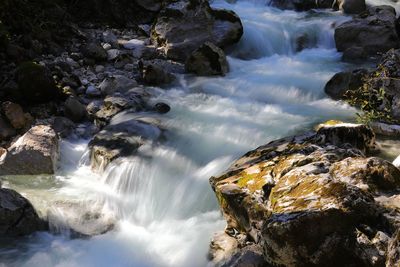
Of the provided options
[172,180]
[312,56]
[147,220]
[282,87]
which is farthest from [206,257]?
[312,56]

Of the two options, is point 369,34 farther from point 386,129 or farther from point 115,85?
point 115,85

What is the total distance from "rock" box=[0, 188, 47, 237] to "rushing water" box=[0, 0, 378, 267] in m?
0.13

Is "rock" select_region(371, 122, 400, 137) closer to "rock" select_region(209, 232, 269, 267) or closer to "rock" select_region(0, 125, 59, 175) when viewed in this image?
"rock" select_region(209, 232, 269, 267)

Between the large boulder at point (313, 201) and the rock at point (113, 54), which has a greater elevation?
the rock at point (113, 54)

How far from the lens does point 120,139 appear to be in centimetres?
734

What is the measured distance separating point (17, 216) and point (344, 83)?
6.13 metres

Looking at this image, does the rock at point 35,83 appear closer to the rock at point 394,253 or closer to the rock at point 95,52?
the rock at point 95,52

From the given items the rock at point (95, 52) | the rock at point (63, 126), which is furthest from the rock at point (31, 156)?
the rock at point (95, 52)

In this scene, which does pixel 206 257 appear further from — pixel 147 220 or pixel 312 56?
pixel 312 56

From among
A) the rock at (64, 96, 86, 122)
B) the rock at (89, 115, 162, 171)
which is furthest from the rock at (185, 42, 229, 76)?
the rock at (64, 96, 86, 122)

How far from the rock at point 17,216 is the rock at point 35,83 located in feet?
10.4

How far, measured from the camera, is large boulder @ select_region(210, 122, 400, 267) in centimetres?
373

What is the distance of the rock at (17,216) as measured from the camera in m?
5.45

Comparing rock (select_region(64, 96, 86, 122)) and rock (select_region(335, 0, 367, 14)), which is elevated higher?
rock (select_region(335, 0, 367, 14))
